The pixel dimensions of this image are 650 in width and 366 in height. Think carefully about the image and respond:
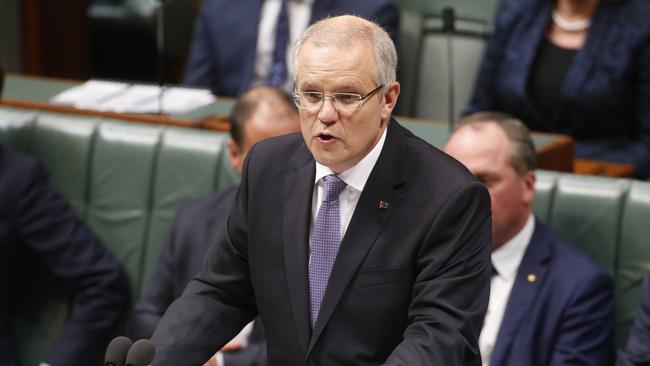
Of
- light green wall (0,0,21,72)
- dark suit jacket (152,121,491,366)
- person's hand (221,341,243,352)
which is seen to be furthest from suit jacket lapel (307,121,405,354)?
light green wall (0,0,21,72)

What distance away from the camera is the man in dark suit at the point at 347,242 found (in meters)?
1.50

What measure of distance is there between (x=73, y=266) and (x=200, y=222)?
1.19 feet

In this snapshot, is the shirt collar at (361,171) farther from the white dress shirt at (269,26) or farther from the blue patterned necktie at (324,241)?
the white dress shirt at (269,26)

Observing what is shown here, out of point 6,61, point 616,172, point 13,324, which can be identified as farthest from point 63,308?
point 6,61

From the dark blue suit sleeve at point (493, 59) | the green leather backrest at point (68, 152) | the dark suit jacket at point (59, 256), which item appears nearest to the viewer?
the dark suit jacket at point (59, 256)

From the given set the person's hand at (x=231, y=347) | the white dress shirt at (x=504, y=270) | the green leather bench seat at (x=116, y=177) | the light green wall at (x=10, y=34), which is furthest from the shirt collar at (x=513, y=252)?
the light green wall at (x=10, y=34)

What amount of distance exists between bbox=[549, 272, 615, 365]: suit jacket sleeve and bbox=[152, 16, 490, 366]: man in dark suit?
0.65 m

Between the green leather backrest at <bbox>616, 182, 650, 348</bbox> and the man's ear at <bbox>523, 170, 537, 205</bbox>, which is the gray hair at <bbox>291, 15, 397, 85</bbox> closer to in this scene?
the man's ear at <bbox>523, 170, 537, 205</bbox>

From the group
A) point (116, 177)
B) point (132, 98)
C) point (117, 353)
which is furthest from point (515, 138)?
point (132, 98)

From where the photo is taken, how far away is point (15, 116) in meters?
2.85

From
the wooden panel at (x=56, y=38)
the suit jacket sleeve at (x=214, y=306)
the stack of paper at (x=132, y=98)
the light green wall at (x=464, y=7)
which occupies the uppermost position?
the suit jacket sleeve at (x=214, y=306)

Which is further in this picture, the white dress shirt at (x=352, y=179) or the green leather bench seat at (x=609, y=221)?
the green leather bench seat at (x=609, y=221)

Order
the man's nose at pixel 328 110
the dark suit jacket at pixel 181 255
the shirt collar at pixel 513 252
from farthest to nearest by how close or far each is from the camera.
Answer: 1. the dark suit jacket at pixel 181 255
2. the shirt collar at pixel 513 252
3. the man's nose at pixel 328 110

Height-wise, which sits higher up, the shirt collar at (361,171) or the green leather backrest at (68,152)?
the shirt collar at (361,171)
